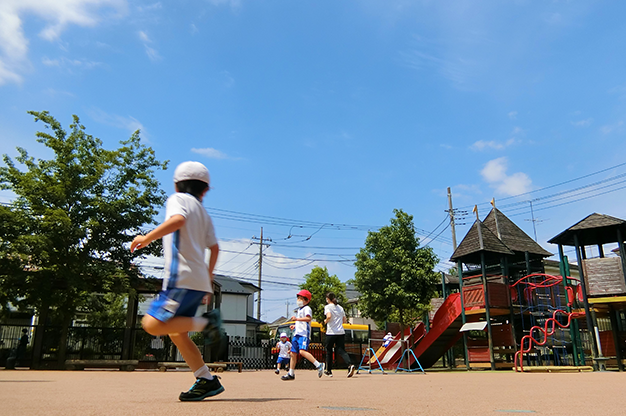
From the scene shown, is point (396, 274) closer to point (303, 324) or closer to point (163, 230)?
point (303, 324)

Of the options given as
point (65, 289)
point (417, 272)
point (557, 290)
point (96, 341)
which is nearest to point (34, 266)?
point (65, 289)

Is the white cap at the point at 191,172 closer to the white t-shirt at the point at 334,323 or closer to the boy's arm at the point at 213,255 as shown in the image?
the boy's arm at the point at 213,255

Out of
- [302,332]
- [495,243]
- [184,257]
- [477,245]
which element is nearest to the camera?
[184,257]

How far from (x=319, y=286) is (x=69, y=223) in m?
23.1

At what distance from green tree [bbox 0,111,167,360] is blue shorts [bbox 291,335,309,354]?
12146mm

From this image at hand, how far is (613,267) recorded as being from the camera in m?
18.4

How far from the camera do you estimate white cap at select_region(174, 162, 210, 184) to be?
391 centimetres

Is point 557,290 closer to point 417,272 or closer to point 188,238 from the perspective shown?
point 417,272

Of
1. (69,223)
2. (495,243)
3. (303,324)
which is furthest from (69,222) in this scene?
(495,243)

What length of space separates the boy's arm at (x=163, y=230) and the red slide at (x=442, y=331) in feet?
64.4

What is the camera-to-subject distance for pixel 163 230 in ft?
11.4

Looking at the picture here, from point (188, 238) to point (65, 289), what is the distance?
18.8m

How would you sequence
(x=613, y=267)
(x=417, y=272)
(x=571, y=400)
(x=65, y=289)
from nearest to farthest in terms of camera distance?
(x=571, y=400) → (x=613, y=267) → (x=65, y=289) → (x=417, y=272)

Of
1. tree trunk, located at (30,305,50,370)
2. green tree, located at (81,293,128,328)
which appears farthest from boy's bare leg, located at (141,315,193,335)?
green tree, located at (81,293,128,328)
